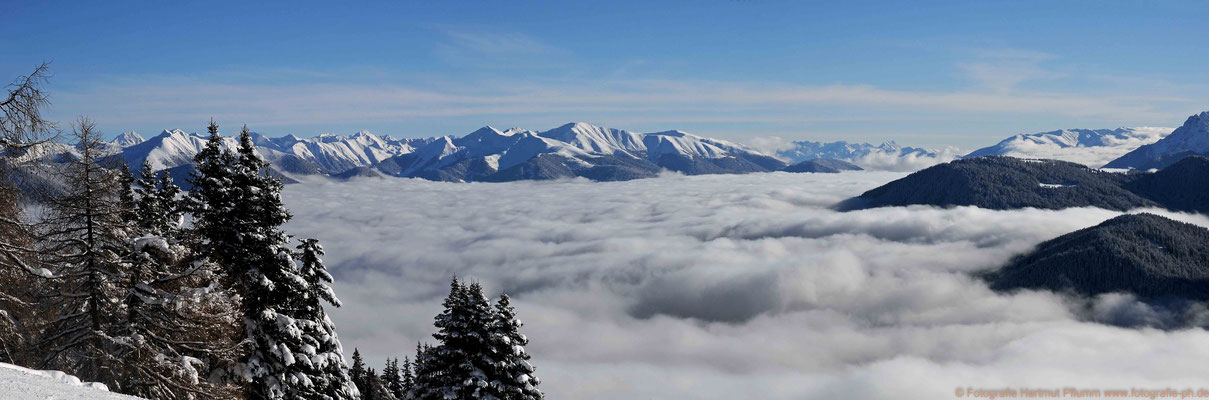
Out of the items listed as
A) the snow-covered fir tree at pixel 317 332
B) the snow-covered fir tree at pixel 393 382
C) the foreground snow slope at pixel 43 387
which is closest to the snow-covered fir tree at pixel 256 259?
the snow-covered fir tree at pixel 317 332

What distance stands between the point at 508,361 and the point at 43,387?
15285 millimetres

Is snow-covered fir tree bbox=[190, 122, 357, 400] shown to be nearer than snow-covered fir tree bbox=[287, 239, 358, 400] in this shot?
Yes

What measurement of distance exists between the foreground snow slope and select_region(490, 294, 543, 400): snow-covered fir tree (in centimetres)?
1328

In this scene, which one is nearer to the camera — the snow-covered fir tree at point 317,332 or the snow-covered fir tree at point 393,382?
the snow-covered fir tree at point 317,332

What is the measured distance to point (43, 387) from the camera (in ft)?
42.2

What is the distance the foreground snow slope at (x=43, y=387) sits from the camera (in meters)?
12.0

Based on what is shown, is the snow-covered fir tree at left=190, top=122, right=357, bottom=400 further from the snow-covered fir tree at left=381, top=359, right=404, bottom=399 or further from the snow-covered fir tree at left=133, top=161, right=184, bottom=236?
the snow-covered fir tree at left=381, top=359, right=404, bottom=399

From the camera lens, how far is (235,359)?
18.7 meters

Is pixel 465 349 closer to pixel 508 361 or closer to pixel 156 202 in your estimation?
pixel 508 361

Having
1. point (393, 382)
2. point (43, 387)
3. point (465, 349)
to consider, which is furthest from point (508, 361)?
point (393, 382)

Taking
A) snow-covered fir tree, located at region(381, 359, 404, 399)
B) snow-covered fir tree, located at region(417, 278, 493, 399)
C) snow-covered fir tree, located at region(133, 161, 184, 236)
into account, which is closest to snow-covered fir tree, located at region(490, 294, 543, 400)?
snow-covered fir tree, located at region(417, 278, 493, 399)

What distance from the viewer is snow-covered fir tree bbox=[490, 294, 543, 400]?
2562cm

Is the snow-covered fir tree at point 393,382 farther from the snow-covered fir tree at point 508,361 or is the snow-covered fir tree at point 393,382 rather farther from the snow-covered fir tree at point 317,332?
the snow-covered fir tree at point 317,332

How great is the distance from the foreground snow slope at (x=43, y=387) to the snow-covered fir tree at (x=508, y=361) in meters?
13.3
